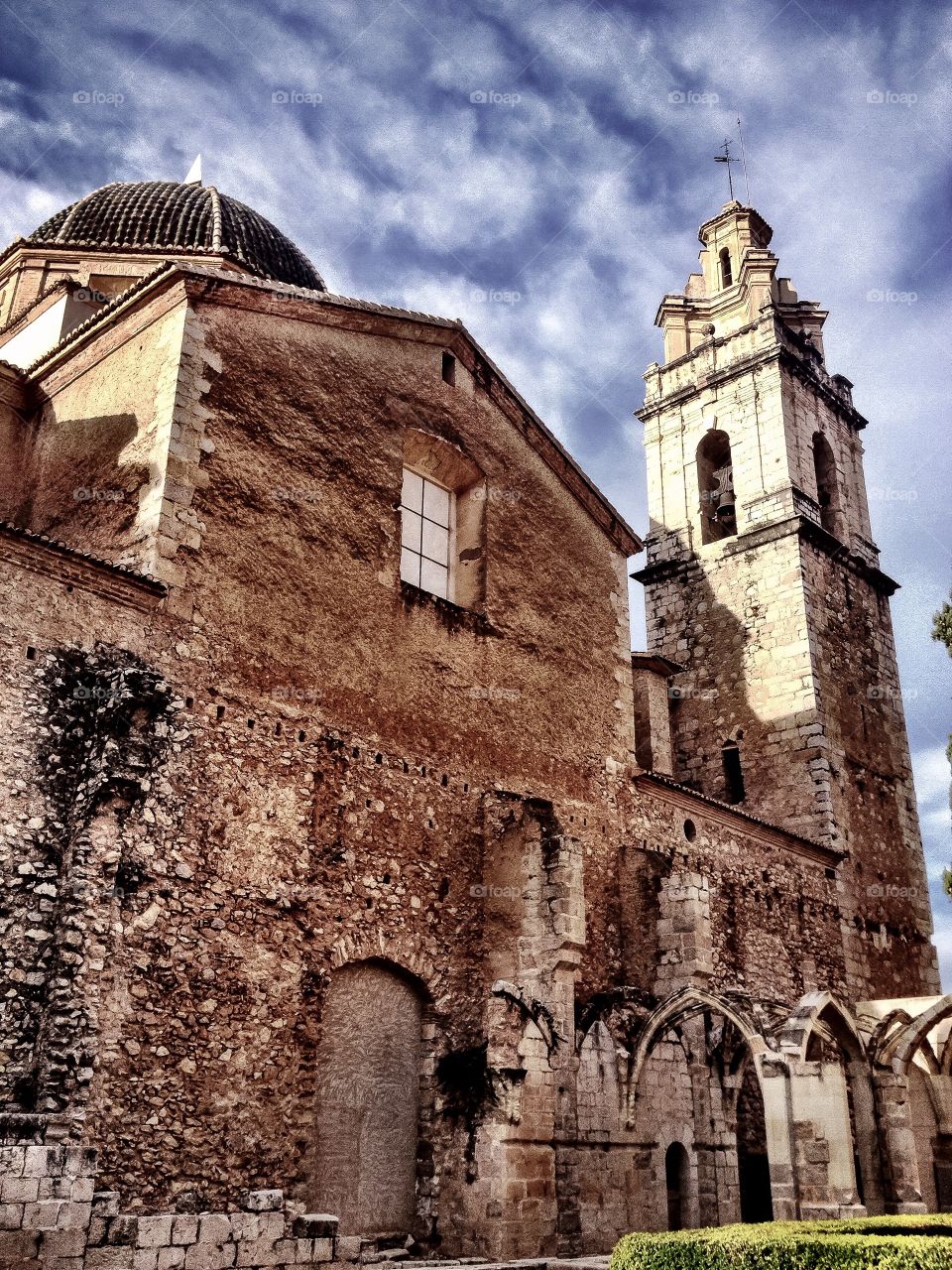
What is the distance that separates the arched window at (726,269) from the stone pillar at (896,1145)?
18.9 metres

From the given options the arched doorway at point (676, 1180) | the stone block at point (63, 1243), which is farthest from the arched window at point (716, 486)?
the stone block at point (63, 1243)

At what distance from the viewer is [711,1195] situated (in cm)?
1322

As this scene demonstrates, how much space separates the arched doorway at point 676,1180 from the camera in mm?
13072

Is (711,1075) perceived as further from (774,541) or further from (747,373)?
(747,373)

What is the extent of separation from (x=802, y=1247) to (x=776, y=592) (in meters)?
15.2

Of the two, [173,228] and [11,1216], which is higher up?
[173,228]

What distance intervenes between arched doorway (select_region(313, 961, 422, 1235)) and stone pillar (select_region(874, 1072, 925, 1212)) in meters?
5.17

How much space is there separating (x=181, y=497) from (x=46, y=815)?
3.46 metres

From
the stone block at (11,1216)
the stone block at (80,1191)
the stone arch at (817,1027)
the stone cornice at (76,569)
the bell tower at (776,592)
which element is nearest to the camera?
the stone block at (11,1216)

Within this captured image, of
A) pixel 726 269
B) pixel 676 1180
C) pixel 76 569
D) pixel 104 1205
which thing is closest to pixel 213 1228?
pixel 104 1205

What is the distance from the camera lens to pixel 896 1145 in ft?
40.0

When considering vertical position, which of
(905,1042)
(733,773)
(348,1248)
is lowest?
(348,1248)

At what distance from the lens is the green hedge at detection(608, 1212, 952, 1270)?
754 centimetres

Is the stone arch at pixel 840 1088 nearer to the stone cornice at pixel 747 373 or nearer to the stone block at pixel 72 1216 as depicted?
the stone block at pixel 72 1216
